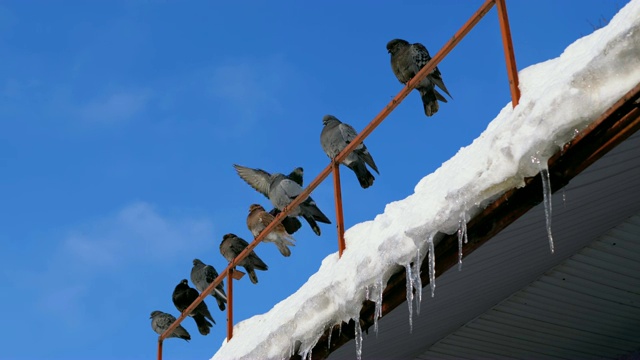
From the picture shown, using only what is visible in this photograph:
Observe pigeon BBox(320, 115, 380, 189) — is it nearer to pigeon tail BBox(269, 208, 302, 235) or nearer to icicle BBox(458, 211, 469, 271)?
pigeon tail BBox(269, 208, 302, 235)

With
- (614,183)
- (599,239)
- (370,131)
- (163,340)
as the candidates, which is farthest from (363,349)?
(163,340)

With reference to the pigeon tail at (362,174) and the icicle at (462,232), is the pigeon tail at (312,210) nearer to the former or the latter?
the pigeon tail at (362,174)

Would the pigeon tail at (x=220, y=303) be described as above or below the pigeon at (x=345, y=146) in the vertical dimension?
above

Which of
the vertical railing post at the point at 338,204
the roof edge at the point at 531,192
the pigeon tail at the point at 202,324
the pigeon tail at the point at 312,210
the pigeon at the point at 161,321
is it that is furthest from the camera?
the pigeon at the point at 161,321

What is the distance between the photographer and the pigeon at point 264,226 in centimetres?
1094

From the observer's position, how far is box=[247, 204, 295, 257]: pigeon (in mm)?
10938

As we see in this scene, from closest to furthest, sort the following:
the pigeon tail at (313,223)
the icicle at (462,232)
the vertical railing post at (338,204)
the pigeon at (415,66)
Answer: the icicle at (462,232)
the vertical railing post at (338,204)
the pigeon tail at (313,223)
the pigeon at (415,66)

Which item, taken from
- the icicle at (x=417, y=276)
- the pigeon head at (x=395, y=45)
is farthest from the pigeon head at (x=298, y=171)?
the icicle at (x=417, y=276)

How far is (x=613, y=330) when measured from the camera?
612 cm

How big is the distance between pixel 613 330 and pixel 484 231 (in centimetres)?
177

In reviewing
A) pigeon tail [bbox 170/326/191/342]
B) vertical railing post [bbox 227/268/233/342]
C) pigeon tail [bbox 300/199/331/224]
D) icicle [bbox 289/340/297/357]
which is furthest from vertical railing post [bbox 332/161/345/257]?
pigeon tail [bbox 170/326/191/342]

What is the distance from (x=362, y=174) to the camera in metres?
9.07

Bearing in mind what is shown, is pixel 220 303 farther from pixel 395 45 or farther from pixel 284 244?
pixel 395 45

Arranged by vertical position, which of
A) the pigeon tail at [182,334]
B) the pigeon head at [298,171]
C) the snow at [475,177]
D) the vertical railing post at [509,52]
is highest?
the pigeon head at [298,171]
